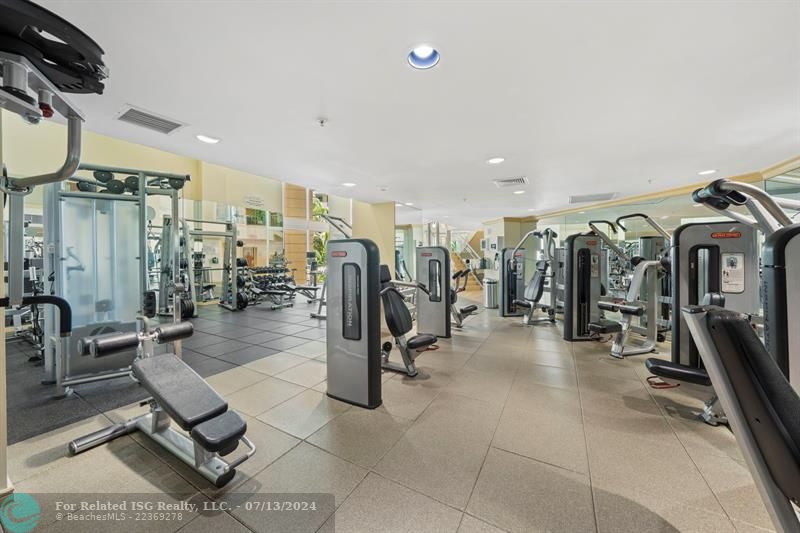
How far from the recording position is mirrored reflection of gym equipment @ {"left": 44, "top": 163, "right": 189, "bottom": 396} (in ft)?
9.64

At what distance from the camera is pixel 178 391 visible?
1.77m

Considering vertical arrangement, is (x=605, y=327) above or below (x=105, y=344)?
below

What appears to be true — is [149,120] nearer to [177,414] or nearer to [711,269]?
[177,414]

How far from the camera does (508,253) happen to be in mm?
6785

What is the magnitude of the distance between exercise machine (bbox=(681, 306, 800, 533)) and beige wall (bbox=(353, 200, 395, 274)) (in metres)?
6.00

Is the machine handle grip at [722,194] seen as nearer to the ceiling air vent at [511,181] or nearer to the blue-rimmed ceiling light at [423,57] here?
the blue-rimmed ceiling light at [423,57]

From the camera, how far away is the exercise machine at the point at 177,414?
1.59 metres

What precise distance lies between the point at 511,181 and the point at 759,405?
4.90 m

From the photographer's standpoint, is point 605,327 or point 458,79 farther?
point 605,327

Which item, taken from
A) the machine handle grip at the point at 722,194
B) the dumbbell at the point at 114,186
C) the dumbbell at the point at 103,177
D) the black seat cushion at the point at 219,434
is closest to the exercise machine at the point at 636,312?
the machine handle grip at the point at 722,194

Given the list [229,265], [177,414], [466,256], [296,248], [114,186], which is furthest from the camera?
[466,256]

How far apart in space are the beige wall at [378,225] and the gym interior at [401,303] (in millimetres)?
2342

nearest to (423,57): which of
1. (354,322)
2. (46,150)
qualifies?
(354,322)

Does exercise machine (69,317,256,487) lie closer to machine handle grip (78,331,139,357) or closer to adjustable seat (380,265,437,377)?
machine handle grip (78,331,139,357)
